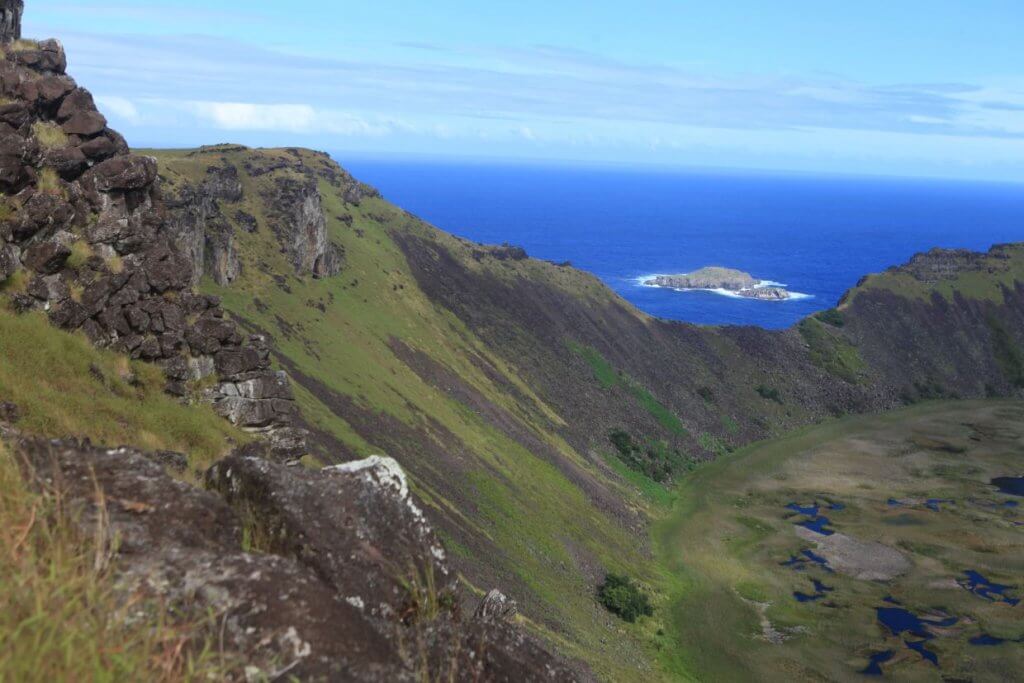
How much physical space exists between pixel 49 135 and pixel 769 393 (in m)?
137

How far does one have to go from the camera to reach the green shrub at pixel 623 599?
67688mm

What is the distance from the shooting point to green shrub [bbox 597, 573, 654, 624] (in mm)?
67688

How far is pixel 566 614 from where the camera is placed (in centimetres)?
6134

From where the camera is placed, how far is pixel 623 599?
225 feet

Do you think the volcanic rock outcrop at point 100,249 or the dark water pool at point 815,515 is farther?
the dark water pool at point 815,515

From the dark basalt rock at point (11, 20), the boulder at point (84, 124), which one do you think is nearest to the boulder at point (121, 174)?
the boulder at point (84, 124)

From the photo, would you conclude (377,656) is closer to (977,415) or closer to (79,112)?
(79,112)

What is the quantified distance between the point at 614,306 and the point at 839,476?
62.4 meters

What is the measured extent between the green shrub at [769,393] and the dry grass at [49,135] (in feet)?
444

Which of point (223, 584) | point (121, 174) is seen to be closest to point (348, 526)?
point (223, 584)

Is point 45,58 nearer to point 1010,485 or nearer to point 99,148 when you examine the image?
point 99,148

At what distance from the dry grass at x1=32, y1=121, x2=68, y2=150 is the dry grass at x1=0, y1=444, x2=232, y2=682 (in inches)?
1053

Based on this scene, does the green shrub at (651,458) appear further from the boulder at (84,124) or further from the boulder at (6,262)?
the boulder at (6,262)

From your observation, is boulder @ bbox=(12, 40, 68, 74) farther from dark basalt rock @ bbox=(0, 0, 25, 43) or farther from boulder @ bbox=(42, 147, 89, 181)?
boulder @ bbox=(42, 147, 89, 181)
